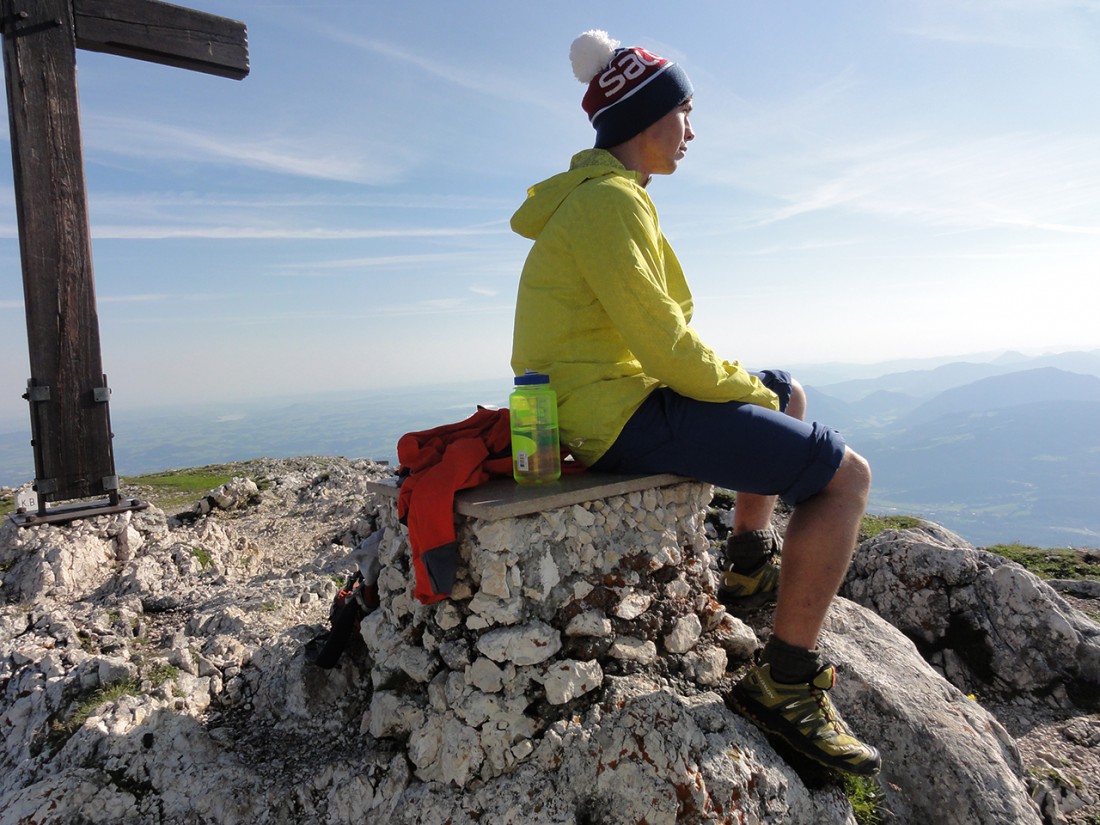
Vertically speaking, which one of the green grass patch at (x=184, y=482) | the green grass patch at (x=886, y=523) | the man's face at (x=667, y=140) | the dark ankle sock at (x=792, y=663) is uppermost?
the man's face at (x=667, y=140)

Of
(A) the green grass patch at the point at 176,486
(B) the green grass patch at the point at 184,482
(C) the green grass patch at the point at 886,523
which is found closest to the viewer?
(C) the green grass patch at the point at 886,523

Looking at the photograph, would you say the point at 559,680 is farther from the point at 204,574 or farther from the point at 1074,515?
the point at 1074,515

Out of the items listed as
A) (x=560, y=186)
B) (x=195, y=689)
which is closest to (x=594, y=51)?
(x=560, y=186)

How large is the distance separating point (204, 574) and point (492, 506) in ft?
13.4

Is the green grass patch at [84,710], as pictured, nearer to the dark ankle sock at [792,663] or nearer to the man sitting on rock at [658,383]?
the man sitting on rock at [658,383]

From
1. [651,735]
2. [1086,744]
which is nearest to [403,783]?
[651,735]

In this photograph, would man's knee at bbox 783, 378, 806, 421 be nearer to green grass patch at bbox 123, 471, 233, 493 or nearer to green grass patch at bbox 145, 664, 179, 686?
green grass patch at bbox 145, 664, 179, 686

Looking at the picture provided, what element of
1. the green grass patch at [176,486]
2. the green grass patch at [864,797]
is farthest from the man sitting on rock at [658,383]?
the green grass patch at [176,486]

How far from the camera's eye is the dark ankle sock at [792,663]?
2.75 metres

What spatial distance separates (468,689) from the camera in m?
2.73

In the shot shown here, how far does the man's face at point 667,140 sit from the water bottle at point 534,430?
51.9 inches

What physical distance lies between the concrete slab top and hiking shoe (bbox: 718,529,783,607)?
915mm

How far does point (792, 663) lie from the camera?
2.75 meters

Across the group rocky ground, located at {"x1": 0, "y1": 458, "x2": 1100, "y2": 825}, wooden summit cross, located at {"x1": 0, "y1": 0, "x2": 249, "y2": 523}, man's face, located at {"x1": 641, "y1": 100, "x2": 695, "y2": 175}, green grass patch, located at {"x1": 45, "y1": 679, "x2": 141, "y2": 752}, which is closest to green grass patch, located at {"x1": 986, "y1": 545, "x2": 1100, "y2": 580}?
rocky ground, located at {"x1": 0, "y1": 458, "x2": 1100, "y2": 825}
